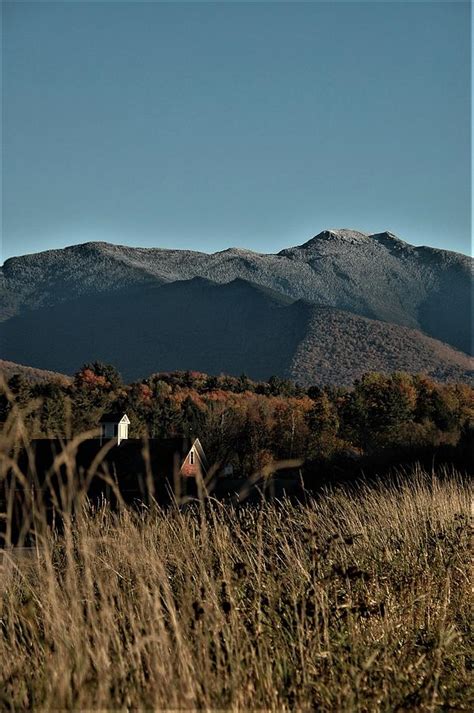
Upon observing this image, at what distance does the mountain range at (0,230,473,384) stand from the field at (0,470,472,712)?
111844 millimetres

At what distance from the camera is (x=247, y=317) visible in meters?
149

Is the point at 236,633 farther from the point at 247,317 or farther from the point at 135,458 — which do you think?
the point at 247,317

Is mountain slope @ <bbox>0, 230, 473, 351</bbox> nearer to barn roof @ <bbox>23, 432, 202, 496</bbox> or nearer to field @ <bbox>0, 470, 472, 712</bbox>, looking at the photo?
barn roof @ <bbox>23, 432, 202, 496</bbox>

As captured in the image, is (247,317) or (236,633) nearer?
(236,633)

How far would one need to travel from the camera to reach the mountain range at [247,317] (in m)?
127

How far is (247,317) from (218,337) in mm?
5435

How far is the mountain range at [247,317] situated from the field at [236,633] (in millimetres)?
111844

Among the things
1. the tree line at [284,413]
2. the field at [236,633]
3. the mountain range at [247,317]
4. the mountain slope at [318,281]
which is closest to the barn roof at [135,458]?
→ the tree line at [284,413]

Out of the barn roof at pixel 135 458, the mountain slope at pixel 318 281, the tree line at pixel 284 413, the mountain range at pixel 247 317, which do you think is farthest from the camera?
the mountain slope at pixel 318 281

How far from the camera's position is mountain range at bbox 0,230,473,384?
12712cm

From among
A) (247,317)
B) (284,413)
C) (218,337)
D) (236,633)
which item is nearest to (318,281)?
(247,317)

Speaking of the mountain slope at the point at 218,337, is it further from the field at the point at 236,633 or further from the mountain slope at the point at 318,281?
the field at the point at 236,633

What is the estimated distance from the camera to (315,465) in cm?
3634

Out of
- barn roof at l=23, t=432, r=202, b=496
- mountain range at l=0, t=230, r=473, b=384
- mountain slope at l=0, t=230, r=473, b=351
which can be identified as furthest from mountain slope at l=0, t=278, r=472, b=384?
barn roof at l=23, t=432, r=202, b=496
